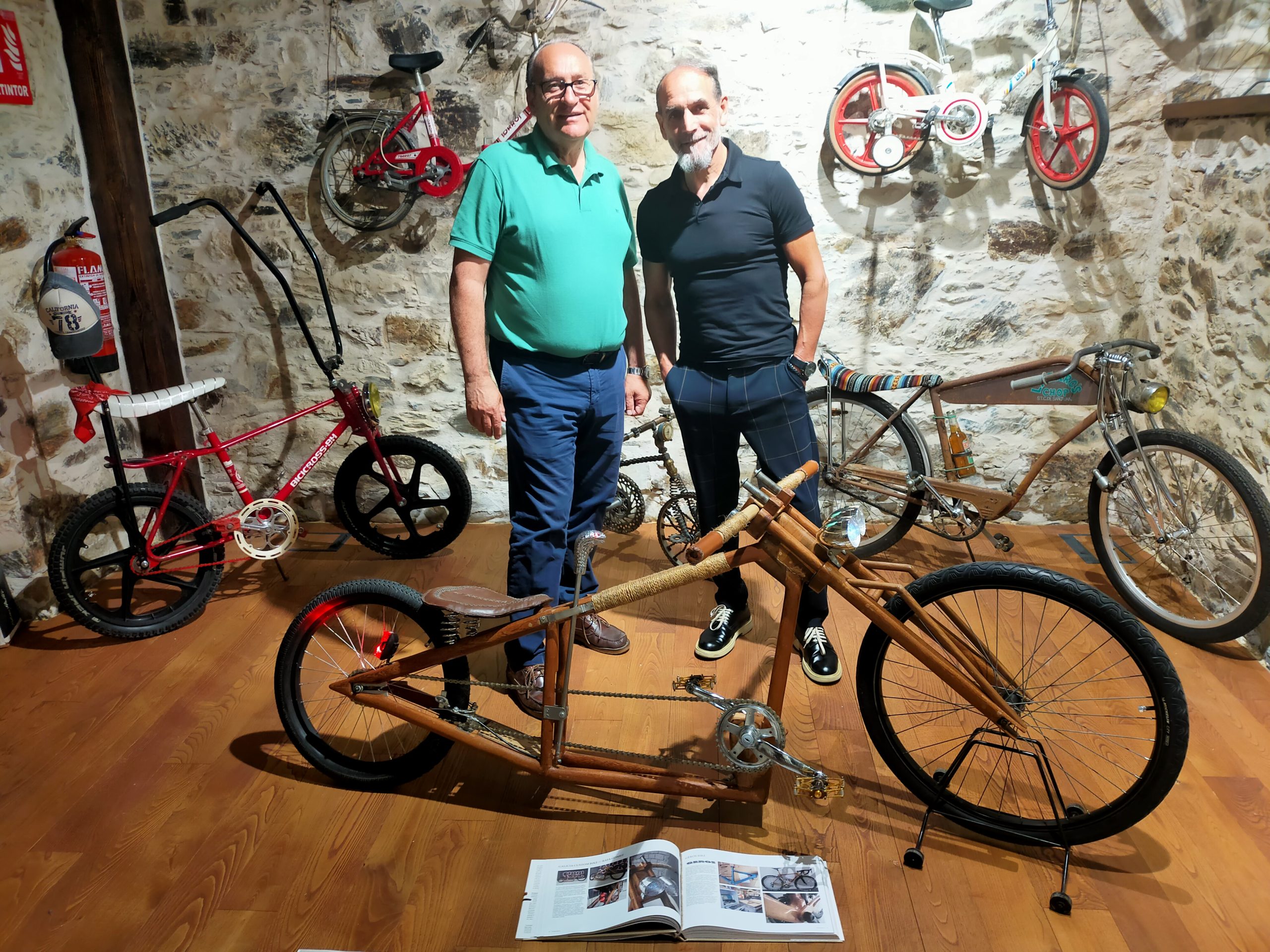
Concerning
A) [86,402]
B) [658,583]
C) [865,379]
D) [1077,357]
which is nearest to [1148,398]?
[1077,357]

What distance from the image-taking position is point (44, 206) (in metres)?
3.20

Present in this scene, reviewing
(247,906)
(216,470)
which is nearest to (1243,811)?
(247,906)

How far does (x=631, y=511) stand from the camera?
3.66 metres

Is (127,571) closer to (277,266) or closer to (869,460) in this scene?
(277,266)

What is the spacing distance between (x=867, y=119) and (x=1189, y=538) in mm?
1937

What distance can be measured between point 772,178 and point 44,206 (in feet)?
8.45

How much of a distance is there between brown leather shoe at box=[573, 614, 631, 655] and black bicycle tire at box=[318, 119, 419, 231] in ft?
5.89

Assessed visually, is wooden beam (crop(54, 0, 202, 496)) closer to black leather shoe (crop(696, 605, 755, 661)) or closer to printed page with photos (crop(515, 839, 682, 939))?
black leather shoe (crop(696, 605, 755, 661))

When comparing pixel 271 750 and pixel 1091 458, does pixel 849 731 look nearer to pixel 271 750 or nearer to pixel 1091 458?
pixel 271 750

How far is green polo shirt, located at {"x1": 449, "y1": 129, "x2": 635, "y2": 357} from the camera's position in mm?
2391

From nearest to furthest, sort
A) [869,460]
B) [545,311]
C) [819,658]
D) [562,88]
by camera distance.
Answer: [562,88]
[545,311]
[819,658]
[869,460]

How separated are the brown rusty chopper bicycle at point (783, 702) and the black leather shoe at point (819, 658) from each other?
18 centimetres

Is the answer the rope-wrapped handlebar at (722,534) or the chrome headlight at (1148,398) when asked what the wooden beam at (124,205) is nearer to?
the rope-wrapped handlebar at (722,534)

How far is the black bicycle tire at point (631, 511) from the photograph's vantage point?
3627 mm
